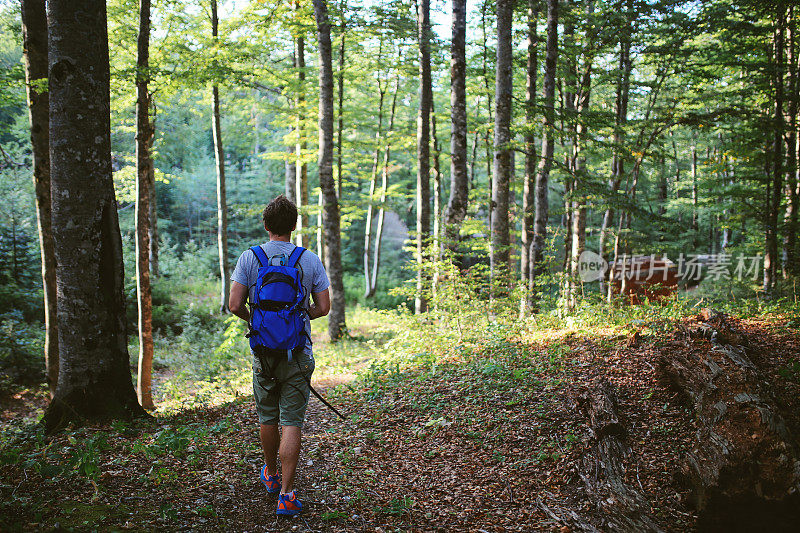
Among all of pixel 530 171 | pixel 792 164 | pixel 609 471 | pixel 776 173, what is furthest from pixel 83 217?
pixel 792 164

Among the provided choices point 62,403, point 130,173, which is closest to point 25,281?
point 130,173

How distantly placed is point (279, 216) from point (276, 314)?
758 millimetres

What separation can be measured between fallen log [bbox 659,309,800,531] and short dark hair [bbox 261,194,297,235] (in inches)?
134

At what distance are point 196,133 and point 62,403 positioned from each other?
35762 millimetres

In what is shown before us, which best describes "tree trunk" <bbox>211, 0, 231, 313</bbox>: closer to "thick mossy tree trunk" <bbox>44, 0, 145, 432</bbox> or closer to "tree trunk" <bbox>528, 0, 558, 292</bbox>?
"tree trunk" <bbox>528, 0, 558, 292</bbox>

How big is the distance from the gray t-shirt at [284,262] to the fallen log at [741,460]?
290 centimetres

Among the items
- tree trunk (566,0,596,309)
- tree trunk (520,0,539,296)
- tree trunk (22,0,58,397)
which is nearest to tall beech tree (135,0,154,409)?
tree trunk (22,0,58,397)

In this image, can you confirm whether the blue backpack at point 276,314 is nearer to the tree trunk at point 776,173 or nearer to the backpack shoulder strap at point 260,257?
the backpack shoulder strap at point 260,257

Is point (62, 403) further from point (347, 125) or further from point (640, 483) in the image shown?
point (347, 125)

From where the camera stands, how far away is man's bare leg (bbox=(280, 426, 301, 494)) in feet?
11.2

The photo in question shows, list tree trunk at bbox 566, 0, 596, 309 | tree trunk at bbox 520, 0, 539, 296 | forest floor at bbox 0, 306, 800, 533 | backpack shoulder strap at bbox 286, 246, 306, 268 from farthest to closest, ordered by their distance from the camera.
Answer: tree trunk at bbox 520, 0, 539, 296 < tree trunk at bbox 566, 0, 596, 309 < backpack shoulder strap at bbox 286, 246, 306, 268 < forest floor at bbox 0, 306, 800, 533

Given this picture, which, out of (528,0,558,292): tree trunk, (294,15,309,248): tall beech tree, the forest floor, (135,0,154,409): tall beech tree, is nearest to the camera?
the forest floor

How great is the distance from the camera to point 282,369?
11.3ft

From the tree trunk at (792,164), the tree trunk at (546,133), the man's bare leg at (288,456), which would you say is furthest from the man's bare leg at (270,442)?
the tree trunk at (792,164)
